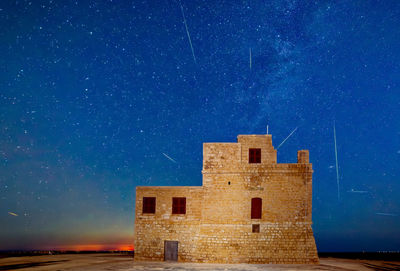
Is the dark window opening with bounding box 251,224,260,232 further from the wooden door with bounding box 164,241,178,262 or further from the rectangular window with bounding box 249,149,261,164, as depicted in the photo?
the wooden door with bounding box 164,241,178,262

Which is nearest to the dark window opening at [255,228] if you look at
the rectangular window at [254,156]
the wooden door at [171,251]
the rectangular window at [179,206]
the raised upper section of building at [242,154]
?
the raised upper section of building at [242,154]

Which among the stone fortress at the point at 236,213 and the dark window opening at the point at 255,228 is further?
the dark window opening at the point at 255,228

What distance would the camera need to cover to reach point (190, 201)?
2347cm

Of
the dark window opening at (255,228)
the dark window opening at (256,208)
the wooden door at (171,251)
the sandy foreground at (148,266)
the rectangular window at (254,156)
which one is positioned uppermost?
the rectangular window at (254,156)

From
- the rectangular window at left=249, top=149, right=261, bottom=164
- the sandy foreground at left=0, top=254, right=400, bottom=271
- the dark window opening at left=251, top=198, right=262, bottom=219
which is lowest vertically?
the sandy foreground at left=0, top=254, right=400, bottom=271

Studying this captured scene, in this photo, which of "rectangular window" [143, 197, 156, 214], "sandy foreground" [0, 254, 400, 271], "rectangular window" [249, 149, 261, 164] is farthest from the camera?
"rectangular window" [143, 197, 156, 214]

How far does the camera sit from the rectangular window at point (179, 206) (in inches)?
926

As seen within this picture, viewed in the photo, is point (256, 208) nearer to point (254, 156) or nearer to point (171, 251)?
point (254, 156)

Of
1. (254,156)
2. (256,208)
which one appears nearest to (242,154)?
(254,156)

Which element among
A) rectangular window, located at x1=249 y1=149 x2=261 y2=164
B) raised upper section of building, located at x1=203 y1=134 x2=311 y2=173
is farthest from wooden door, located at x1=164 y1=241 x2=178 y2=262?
rectangular window, located at x1=249 y1=149 x2=261 y2=164

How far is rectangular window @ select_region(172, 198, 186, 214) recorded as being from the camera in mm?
23516

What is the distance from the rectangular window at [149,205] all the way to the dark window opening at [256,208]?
6993 mm

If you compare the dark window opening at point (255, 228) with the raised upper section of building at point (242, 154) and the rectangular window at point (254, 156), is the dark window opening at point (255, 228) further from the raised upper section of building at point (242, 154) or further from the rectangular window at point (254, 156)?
the rectangular window at point (254, 156)

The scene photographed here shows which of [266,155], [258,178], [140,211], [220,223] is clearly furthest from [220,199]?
[140,211]
